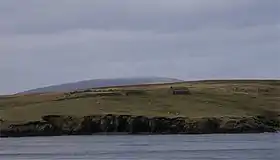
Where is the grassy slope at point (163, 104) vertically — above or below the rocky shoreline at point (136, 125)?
above

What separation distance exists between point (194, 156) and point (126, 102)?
83282 millimetres

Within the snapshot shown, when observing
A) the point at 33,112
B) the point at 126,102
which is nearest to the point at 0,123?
the point at 33,112

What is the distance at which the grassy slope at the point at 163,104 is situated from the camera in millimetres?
135000

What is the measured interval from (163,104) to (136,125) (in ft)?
77.6

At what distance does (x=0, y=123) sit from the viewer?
433ft

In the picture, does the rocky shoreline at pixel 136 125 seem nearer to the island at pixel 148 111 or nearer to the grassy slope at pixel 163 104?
the island at pixel 148 111

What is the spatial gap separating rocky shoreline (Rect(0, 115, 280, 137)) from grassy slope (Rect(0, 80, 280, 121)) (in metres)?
6.04

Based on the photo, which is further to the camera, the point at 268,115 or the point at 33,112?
the point at 33,112

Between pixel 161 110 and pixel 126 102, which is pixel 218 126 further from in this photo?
pixel 126 102

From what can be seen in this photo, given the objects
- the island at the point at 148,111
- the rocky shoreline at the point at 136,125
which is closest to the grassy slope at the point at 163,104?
the island at the point at 148,111

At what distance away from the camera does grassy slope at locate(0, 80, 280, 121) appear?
135 metres

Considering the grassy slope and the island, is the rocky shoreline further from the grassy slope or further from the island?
the grassy slope

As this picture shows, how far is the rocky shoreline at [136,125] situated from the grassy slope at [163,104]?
6037 millimetres

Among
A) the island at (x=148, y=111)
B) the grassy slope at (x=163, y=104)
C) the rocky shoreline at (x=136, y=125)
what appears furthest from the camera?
the grassy slope at (x=163, y=104)
